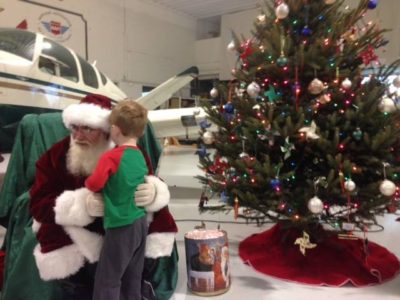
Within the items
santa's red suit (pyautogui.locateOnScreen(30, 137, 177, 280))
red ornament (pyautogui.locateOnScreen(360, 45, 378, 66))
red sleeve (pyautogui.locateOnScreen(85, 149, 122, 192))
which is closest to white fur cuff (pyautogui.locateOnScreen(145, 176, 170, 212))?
santa's red suit (pyautogui.locateOnScreen(30, 137, 177, 280))

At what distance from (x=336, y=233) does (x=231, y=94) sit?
94 cm

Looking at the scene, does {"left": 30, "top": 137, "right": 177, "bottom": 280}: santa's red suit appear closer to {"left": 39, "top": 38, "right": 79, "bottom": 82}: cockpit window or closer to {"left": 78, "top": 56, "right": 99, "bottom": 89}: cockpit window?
{"left": 39, "top": 38, "right": 79, "bottom": 82}: cockpit window

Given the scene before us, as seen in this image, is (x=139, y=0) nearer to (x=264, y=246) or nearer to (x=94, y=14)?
(x=94, y=14)

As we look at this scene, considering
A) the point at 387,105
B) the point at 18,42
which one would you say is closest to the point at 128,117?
the point at 387,105

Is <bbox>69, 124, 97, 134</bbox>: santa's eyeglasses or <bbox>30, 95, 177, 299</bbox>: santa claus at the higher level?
<bbox>69, 124, 97, 134</bbox>: santa's eyeglasses

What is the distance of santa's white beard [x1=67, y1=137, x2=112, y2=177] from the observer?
51.2 inches

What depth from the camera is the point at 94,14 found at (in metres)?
7.00

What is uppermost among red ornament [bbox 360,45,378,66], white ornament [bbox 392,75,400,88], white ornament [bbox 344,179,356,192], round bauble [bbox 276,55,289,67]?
red ornament [bbox 360,45,378,66]

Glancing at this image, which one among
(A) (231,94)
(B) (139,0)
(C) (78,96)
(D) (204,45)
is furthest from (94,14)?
(A) (231,94)

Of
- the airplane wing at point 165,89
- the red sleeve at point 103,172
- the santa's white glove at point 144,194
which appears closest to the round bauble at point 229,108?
the santa's white glove at point 144,194

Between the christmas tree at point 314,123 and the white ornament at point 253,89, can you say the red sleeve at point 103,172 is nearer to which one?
the christmas tree at point 314,123

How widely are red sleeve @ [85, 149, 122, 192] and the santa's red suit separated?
105 mm

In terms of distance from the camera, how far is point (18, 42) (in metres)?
3.28

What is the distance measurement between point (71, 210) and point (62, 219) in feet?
0.16
